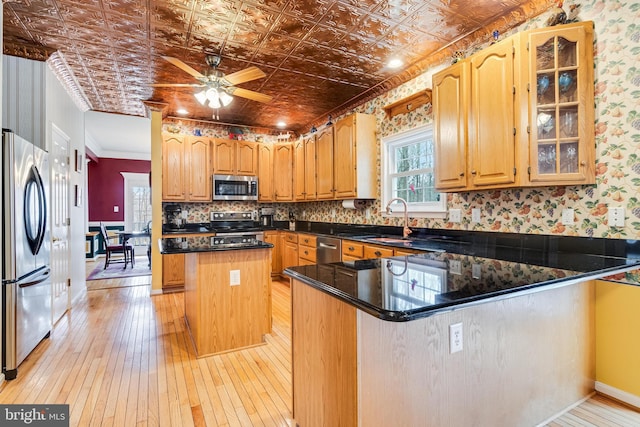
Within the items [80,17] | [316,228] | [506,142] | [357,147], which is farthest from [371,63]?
[316,228]

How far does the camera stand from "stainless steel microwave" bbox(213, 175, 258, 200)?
518 centimetres

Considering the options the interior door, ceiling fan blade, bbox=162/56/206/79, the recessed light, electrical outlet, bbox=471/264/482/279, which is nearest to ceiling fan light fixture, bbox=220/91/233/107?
ceiling fan blade, bbox=162/56/206/79

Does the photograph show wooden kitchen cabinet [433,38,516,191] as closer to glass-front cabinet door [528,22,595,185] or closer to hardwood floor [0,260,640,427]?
glass-front cabinet door [528,22,595,185]

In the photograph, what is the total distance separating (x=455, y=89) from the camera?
2.64 m

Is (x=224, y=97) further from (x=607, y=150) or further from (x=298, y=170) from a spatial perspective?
(x=607, y=150)

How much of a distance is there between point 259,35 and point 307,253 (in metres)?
2.80

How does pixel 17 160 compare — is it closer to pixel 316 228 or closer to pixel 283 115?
pixel 283 115

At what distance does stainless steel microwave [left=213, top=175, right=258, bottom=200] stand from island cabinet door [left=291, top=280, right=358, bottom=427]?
395 centimetres

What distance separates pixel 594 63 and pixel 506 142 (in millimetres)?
694

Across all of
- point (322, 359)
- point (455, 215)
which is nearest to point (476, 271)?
point (322, 359)

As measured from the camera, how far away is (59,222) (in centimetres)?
341

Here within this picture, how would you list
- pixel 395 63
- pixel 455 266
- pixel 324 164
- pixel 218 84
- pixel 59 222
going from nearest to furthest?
pixel 455 266
pixel 218 84
pixel 395 63
pixel 59 222
pixel 324 164

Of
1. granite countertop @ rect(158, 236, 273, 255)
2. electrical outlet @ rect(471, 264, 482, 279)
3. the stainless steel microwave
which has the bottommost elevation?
electrical outlet @ rect(471, 264, 482, 279)

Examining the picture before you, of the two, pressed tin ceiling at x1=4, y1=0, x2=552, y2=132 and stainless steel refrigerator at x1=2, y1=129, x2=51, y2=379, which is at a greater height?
pressed tin ceiling at x1=4, y1=0, x2=552, y2=132
